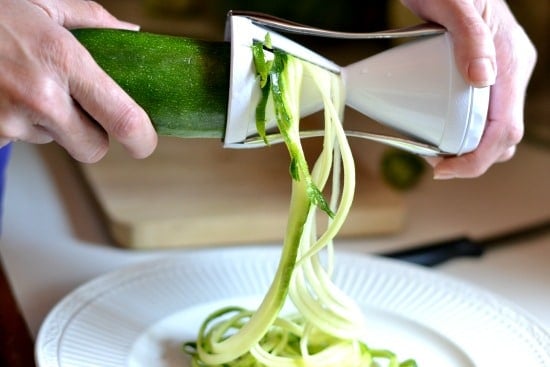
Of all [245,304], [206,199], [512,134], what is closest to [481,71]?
[512,134]

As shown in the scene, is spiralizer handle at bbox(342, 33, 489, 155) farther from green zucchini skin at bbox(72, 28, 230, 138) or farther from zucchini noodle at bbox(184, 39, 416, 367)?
green zucchini skin at bbox(72, 28, 230, 138)

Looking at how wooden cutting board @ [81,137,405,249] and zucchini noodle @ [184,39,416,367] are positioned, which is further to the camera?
wooden cutting board @ [81,137,405,249]

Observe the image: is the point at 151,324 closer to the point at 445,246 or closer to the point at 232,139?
the point at 232,139

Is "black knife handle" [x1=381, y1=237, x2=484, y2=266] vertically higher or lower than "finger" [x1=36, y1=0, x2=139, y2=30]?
lower

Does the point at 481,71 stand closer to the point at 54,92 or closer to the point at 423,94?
the point at 423,94

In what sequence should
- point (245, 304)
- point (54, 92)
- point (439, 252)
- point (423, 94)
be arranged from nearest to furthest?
point (54, 92), point (423, 94), point (245, 304), point (439, 252)

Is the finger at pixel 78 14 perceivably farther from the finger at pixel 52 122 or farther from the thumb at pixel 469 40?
the thumb at pixel 469 40

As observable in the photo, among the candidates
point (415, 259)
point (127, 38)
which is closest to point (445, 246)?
point (415, 259)

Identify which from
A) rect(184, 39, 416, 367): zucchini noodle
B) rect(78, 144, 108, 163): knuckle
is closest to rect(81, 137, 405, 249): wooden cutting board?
rect(184, 39, 416, 367): zucchini noodle
